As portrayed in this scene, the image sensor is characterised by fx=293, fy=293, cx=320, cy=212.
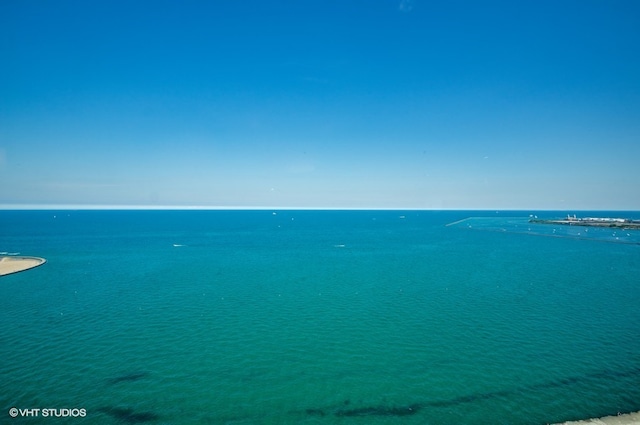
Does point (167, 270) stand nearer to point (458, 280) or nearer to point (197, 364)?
point (197, 364)

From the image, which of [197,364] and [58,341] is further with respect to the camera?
[58,341]

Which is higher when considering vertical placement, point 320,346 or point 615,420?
point 615,420

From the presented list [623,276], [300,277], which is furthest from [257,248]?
[623,276]

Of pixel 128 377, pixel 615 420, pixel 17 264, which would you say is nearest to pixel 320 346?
pixel 128 377

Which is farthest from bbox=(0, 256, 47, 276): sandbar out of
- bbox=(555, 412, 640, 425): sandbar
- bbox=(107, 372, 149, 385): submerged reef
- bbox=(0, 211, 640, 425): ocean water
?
bbox=(555, 412, 640, 425): sandbar

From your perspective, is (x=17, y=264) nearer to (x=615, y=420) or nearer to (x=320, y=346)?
(x=320, y=346)

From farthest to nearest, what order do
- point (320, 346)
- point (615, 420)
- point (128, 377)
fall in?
point (320, 346) → point (128, 377) → point (615, 420)
